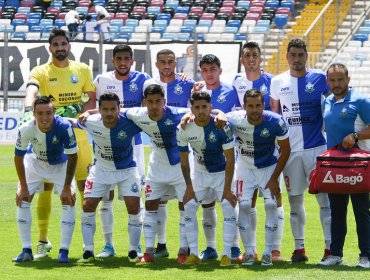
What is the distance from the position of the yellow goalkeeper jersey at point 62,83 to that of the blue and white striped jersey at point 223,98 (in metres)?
1.46

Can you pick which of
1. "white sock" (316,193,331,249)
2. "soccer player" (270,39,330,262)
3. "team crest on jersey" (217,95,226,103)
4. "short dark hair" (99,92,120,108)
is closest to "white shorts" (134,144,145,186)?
"team crest on jersey" (217,95,226,103)

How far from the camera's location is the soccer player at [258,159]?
441 inches

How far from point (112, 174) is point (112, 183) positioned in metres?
0.09

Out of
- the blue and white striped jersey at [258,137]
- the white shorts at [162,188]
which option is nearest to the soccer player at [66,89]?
the white shorts at [162,188]

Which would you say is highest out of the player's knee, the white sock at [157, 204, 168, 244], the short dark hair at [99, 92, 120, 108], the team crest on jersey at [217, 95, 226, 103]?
the short dark hair at [99, 92, 120, 108]

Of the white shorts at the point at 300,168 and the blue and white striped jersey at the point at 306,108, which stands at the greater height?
the blue and white striped jersey at the point at 306,108

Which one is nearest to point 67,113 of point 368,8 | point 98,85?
point 98,85

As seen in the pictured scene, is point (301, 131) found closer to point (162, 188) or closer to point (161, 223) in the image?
point (162, 188)

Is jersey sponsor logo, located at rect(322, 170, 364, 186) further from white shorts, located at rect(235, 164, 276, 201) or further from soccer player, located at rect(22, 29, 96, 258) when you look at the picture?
soccer player, located at rect(22, 29, 96, 258)

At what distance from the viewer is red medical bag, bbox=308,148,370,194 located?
10.7 metres

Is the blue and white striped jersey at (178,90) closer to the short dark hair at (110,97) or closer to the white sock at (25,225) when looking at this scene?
the short dark hair at (110,97)

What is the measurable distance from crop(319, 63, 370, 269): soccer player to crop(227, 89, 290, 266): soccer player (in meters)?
0.55

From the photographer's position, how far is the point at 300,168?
11.6 meters

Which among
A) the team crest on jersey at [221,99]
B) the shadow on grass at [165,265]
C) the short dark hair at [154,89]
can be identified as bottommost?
the shadow on grass at [165,265]
